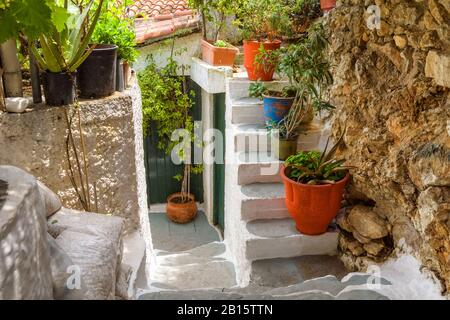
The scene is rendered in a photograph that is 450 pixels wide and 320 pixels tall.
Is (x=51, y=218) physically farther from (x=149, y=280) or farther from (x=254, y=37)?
(x=254, y=37)

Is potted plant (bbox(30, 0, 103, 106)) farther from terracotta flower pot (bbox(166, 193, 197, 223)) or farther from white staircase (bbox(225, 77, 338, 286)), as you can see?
terracotta flower pot (bbox(166, 193, 197, 223))

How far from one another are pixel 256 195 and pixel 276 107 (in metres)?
0.93

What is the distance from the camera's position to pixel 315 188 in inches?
129

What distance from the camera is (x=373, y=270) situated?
311 centimetres

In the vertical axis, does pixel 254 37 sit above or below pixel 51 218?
above

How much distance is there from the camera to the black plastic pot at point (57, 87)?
276cm

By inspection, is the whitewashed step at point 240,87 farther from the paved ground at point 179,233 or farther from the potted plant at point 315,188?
the paved ground at point 179,233

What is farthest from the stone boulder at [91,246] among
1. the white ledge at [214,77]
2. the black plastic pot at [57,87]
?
the white ledge at [214,77]

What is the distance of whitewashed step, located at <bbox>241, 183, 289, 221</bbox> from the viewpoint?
3758 millimetres

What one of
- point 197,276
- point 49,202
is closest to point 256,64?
point 197,276

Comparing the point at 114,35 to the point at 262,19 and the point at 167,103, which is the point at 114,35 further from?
the point at 167,103

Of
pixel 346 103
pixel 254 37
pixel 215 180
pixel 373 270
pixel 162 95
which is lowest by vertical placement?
pixel 215 180
